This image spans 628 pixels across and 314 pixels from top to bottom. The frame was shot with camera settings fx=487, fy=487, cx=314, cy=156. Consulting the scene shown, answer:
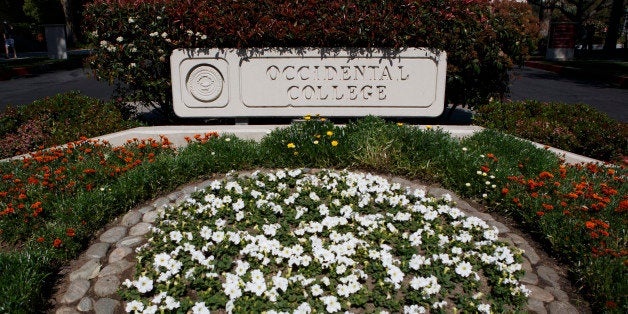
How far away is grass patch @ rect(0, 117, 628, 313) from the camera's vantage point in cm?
319

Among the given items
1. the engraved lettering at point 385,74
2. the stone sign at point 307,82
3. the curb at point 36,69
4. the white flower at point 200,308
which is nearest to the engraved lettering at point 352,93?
the stone sign at point 307,82

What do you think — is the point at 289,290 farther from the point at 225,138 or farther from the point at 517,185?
the point at 225,138

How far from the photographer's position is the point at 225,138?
205 inches

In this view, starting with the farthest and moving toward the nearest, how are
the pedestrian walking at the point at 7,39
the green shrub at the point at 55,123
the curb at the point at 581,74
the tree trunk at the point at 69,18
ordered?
the tree trunk at the point at 69,18
the pedestrian walking at the point at 7,39
the curb at the point at 581,74
the green shrub at the point at 55,123

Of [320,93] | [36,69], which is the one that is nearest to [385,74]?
[320,93]

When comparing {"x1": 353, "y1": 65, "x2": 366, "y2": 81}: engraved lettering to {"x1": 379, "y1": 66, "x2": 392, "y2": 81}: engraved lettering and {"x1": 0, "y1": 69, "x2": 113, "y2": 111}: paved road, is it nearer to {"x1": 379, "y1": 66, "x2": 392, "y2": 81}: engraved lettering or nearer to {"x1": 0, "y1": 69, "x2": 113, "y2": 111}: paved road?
{"x1": 379, "y1": 66, "x2": 392, "y2": 81}: engraved lettering

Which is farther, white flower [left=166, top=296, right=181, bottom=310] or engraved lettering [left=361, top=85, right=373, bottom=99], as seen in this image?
engraved lettering [left=361, top=85, right=373, bottom=99]

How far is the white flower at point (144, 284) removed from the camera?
9.45ft

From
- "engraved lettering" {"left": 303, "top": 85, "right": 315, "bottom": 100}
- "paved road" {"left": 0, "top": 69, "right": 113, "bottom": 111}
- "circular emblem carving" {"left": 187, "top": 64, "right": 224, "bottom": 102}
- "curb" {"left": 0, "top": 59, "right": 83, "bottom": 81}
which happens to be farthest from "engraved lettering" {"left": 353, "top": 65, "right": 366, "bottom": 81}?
"curb" {"left": 0, "top": 59, "right": 83, "bottom": 81}

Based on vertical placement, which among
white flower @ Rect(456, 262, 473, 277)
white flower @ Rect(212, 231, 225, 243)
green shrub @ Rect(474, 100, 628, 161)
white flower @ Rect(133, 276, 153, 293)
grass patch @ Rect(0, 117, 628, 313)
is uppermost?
green shrub @ Rect(474, 100, 628, 161)

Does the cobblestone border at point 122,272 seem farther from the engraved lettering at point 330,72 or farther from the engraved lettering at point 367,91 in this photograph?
the engraved lettering at point 330,72

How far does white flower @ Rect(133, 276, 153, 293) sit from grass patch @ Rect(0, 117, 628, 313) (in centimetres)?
58

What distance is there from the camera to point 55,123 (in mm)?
6176

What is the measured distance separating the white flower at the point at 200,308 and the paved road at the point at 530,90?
7.84 meters
